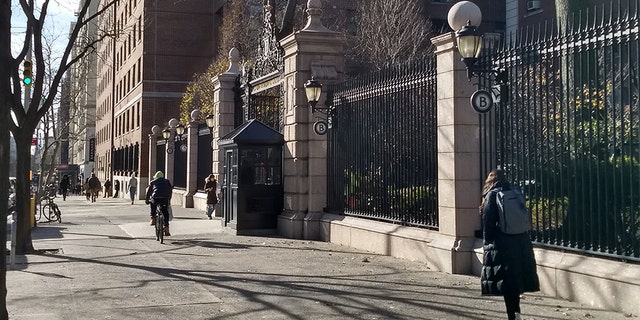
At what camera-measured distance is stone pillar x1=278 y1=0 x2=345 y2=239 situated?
14656mm

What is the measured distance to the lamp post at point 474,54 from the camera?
8820 mm

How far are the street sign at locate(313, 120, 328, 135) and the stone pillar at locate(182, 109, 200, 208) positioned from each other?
12.4 meters

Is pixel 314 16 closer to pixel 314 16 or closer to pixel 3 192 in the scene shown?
pixel 314 16

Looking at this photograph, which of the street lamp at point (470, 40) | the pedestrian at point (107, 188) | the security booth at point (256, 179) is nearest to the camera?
the street lamp at point (470, 40)

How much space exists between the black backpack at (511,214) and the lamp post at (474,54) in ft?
10.1

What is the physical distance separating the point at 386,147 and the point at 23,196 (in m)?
7.32

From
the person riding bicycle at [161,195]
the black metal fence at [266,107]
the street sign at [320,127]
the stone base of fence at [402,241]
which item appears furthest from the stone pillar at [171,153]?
the stone base of fence at [402,241]

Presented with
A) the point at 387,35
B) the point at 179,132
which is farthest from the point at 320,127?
the point at 179,132

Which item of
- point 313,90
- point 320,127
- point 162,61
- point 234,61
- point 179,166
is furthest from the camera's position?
point 162,61

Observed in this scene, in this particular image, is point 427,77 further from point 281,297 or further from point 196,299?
point 196,299

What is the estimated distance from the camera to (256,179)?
15906 millimetres

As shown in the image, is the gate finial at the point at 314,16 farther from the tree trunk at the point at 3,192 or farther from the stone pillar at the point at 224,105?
the tree trunk at the point at 3,192

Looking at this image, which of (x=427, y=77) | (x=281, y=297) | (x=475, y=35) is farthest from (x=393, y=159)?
(x=281, y=297)

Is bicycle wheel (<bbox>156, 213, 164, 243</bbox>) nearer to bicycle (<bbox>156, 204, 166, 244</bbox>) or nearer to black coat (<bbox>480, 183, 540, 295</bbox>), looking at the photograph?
bicycle (<bbox>156, 204, 166, 244</bbox>)
